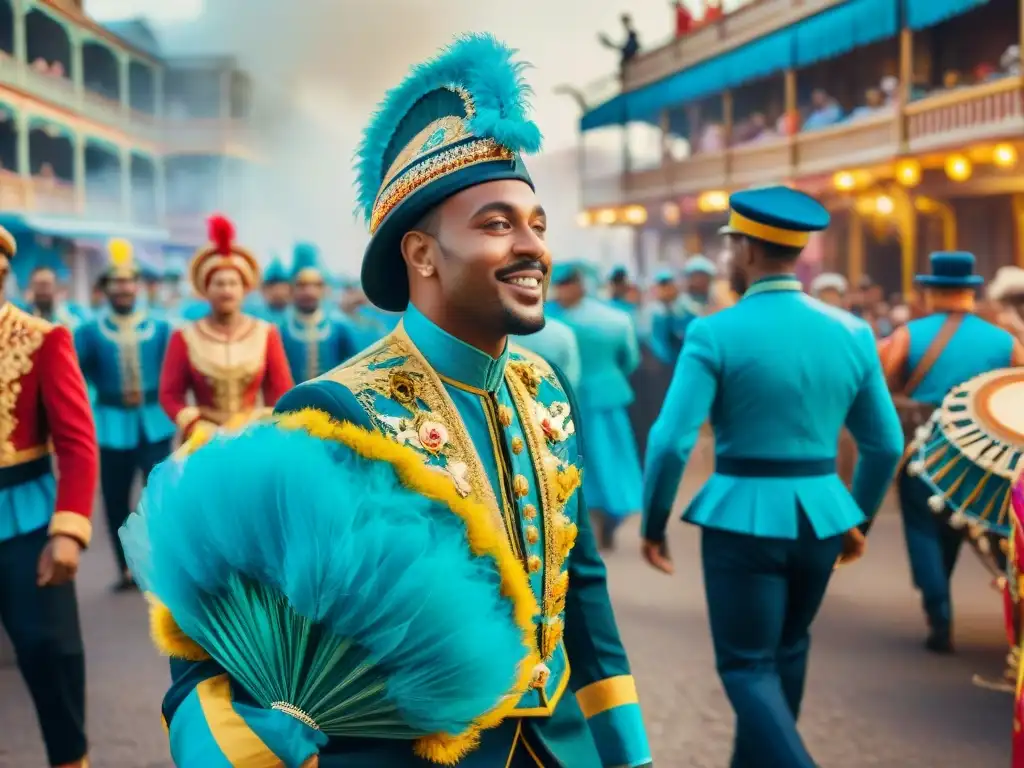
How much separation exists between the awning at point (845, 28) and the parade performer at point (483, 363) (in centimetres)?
1486

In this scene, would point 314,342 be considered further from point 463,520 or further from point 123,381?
point 463,520

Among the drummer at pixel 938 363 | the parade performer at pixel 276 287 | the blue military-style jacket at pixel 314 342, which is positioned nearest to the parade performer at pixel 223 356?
the blue military-style jacket at pixel 314 342

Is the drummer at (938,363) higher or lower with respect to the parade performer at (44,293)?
lower

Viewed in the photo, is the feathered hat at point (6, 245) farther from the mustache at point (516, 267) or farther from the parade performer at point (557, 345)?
the parade performer at point (557, 345)

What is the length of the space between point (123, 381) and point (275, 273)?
300 cm

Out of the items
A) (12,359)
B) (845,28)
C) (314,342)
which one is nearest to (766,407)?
(12,359)

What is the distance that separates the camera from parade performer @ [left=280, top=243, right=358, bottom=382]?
9133 mm

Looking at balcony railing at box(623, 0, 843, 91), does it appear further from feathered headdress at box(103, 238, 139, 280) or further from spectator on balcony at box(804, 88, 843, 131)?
feathered headdress at box(103, 238, 139, 280)

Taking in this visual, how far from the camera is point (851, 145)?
18.6m

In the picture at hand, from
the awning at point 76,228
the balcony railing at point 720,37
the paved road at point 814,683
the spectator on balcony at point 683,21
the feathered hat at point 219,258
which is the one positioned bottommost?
the paved road at point 814,683

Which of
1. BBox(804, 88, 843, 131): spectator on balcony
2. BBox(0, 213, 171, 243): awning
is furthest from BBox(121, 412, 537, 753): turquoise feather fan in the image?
BBox(804, 88, 843, 131): spectator on balcony

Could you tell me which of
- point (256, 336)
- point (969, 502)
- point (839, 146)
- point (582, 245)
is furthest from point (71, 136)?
point (582, 245)

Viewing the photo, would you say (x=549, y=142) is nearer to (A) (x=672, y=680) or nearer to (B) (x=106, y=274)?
(A) (x=672, y=680)

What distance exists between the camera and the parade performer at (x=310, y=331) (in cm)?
913
